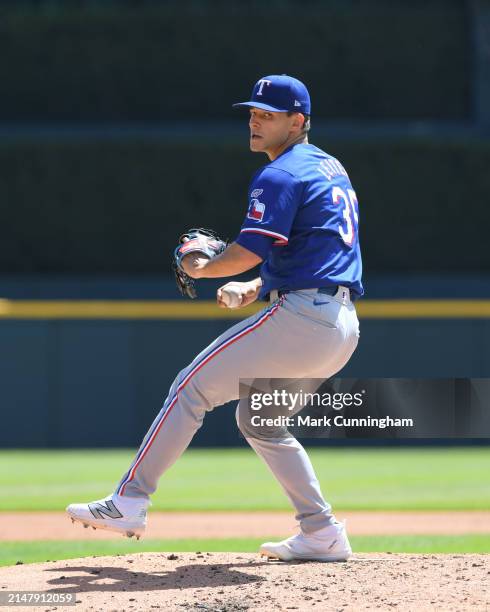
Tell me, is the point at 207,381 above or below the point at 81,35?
below

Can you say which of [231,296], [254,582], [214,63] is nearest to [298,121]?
[231,296]

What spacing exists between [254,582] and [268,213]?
1.29 m

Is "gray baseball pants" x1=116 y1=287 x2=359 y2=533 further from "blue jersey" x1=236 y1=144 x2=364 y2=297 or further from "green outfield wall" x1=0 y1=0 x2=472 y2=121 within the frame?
"green outfield wall" x1=0 y1=0 x2=472 y2=121

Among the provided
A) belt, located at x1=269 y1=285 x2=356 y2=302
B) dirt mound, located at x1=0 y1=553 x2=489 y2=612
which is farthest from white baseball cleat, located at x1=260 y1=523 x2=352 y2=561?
belt, located at x1=269 y1=285 x2=356 y2=302

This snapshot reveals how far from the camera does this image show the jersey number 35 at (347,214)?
443 cm

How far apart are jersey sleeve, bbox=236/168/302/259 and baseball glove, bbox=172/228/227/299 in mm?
245

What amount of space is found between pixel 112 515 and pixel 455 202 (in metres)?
11.4

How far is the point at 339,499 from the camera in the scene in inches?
327

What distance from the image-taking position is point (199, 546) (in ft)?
19.8

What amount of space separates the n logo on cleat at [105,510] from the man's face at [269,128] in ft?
4.59

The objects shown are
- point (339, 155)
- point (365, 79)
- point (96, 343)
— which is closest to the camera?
point (96, 343)

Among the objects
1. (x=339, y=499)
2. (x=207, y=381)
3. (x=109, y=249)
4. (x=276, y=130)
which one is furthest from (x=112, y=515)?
(x=109, y=249)

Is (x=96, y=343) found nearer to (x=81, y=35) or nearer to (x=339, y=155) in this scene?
(x=339, y=155)

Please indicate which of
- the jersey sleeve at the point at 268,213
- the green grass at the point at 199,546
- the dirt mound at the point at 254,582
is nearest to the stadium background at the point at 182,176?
the green grass at the point at 199,546
